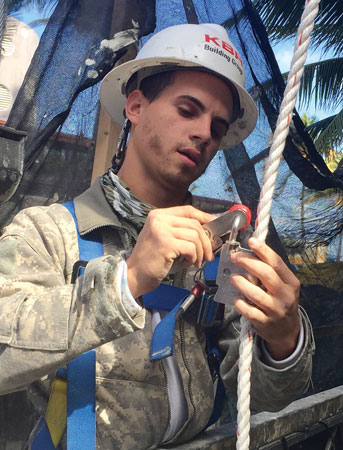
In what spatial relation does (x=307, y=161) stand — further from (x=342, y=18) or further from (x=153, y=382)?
Result: (x=342, y=18)

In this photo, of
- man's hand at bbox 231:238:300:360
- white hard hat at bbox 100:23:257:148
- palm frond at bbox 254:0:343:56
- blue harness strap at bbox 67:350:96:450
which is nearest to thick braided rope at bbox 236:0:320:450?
man's hand at bbox 231:238:300:360

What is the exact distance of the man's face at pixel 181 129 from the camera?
150 cm

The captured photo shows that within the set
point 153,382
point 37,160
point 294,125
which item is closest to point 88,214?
point 153,382

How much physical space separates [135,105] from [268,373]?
1.00m

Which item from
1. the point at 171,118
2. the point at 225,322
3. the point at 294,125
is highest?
the point at 294,125

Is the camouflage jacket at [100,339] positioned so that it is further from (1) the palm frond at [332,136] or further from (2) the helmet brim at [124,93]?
(1) the palm frond at [332,136]

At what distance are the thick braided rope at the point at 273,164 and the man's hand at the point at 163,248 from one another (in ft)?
0.42

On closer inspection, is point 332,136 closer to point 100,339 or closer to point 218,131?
point 218,131

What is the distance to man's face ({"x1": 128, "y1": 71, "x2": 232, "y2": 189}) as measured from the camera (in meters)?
1.50

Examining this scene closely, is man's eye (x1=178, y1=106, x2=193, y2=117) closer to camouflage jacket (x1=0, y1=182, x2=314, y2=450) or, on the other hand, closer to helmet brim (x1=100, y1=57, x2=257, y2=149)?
helmet brim (x1=100, y1=57, x2=257, y2=149)

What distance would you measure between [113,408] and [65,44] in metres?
1.61

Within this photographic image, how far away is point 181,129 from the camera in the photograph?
1502 mm

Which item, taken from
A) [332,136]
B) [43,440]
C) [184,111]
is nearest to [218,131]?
[184,111]

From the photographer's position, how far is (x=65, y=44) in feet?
7.14
